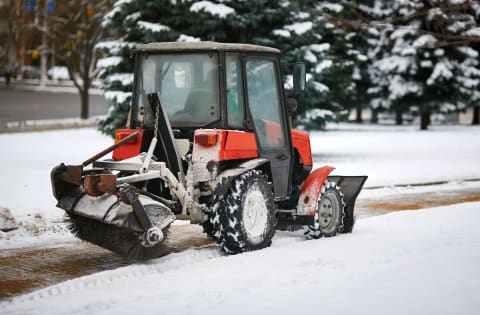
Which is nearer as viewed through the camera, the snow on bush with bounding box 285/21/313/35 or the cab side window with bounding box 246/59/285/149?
the cab side window with bounding box 246/59/285/149

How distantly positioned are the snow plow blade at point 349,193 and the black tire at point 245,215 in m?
1.65

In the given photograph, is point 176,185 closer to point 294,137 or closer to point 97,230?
point 97,230

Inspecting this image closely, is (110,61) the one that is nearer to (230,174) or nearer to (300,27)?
(300,27)

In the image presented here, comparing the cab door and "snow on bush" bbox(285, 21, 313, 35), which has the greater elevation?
"snow on bush" bbox(285, 21, 313, 35)

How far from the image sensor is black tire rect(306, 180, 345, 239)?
34.0ft

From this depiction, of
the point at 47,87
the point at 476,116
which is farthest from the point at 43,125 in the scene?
the point at 47,87

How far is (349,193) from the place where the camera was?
11.0 meters

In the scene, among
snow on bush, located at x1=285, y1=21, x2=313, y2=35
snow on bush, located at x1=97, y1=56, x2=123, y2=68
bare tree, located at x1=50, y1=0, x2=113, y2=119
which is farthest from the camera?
bare tree, located at x1=50, y1=0, x2=113, y2=119

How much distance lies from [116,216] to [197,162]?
112 cm

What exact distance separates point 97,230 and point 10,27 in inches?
729

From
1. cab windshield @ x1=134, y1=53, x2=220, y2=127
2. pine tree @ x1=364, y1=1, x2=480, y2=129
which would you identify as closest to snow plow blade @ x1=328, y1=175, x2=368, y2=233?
cab windshield @ x1=134, y1=53, x2=220, y2=127

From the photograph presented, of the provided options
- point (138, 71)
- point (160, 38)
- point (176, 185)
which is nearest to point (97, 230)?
point (176, 185)

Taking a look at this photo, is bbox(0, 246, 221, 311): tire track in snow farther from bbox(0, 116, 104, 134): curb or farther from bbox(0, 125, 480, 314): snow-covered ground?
bbox(0, 116, 104, 134): curb

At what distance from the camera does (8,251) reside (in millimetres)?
9648
